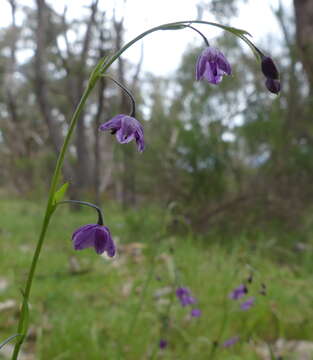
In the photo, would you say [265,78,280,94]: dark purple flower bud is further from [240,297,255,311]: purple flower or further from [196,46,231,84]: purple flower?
[240,297,255,311]: purple flower

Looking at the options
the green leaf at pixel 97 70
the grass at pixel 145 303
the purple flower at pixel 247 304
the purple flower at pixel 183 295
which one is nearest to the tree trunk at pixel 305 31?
the grass at pixel 145 303

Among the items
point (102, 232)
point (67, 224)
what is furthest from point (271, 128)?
point (102, 232)

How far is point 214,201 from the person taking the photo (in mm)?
5477

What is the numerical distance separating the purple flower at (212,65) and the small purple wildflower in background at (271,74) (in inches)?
5.1

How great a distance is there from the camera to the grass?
6.70 ft

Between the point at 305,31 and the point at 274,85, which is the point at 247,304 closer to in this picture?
the point at 274,85

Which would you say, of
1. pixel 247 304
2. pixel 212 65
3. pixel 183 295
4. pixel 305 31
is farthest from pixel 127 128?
pixel 305 31

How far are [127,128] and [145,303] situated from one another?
1942 millimetres

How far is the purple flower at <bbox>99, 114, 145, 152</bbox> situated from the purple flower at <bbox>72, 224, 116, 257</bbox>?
23 cm

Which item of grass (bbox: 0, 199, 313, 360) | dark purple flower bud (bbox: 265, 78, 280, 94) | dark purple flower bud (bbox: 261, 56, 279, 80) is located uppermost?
dark purple flower bud (bbox: 261, 56, 279, 80)

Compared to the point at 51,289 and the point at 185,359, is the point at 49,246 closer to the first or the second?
the point at 51,289

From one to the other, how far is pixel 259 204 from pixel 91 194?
345cm

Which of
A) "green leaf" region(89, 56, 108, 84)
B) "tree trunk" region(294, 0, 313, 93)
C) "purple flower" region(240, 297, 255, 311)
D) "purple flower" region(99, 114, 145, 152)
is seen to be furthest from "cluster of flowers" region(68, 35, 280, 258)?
"tree trunk" region(294, 0, 313, 93)

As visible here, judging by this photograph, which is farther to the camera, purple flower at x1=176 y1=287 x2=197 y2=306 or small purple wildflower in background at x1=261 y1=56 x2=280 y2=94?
purple flower at x1=176 y1=287 x2=197 y2=306
